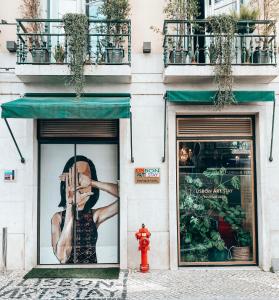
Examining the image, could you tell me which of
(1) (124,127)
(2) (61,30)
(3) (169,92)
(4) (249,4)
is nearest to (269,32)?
(4) (249,4)

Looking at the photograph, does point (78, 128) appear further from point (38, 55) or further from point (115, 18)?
point (115, 18)

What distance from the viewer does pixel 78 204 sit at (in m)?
8.60

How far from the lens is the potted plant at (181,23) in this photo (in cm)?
805

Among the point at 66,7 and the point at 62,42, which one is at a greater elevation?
the point at 66,7

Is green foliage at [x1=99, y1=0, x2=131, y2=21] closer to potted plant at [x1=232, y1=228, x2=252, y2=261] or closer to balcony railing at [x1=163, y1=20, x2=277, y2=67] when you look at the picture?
balcony railing at [x1=163, y1=20, x2=277, y2=67]

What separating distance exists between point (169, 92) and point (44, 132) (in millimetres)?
3065

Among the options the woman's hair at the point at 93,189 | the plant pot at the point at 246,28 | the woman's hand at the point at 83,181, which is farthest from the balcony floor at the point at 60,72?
the plant pot at the point at 246,28

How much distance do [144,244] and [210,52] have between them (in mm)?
4349

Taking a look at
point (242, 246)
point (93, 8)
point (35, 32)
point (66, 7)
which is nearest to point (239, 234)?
point (242, 246)

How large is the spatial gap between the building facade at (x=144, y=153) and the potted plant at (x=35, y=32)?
51 millimetres

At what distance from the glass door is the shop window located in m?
1.64

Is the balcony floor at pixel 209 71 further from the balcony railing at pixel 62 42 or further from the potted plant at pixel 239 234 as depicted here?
the potted plant at pixel 239 234

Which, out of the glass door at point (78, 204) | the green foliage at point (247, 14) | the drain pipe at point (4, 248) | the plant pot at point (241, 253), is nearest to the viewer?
the drain pipe at point (4, 248)

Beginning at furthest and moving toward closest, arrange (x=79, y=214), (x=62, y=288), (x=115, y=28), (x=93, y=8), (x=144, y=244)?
(x=93, y=8), (x=79, y=214), (x=115, y=28), (x=144, y=244), (x=62, y=288)
